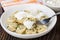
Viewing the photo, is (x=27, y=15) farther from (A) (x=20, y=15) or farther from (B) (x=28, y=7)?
(B) (x=28, y=7)

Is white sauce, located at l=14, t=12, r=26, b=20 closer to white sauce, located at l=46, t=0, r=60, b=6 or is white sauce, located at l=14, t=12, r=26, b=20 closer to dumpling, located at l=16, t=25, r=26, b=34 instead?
dumpling, located at l=16, t=25, r=26, b=34

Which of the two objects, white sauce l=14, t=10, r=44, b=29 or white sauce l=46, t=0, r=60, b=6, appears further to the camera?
white sauce l=46, t=0, r=60, b=6

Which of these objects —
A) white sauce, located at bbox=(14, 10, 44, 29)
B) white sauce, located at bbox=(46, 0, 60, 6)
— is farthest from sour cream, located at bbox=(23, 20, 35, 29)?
white sauce, located at bbox=(46, 0, 60, 6)

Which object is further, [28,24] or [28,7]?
[28,7]

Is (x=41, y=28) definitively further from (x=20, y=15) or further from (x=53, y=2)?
(x=53, y=2)

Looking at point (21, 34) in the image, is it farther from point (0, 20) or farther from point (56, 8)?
point (56, 8)

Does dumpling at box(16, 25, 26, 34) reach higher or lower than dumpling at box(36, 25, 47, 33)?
lower

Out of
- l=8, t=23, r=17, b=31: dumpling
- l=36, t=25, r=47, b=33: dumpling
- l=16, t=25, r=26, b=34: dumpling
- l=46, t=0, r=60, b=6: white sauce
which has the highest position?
l=46, t=0, r=60, b=6: white sauce

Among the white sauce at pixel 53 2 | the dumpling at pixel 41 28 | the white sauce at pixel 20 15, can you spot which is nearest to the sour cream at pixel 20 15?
the white sauce at pixel 20 15

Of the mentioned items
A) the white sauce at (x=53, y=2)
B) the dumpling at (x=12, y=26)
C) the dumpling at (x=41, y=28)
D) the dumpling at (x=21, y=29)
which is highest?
the white sauce at (x=53, y=2)

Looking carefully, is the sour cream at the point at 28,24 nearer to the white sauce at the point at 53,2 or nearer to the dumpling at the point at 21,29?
the dumpling at the point at 21,29

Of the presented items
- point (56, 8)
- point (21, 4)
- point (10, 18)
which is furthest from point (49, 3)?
point (10, 18)

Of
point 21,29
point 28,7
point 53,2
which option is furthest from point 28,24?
point 53,2
